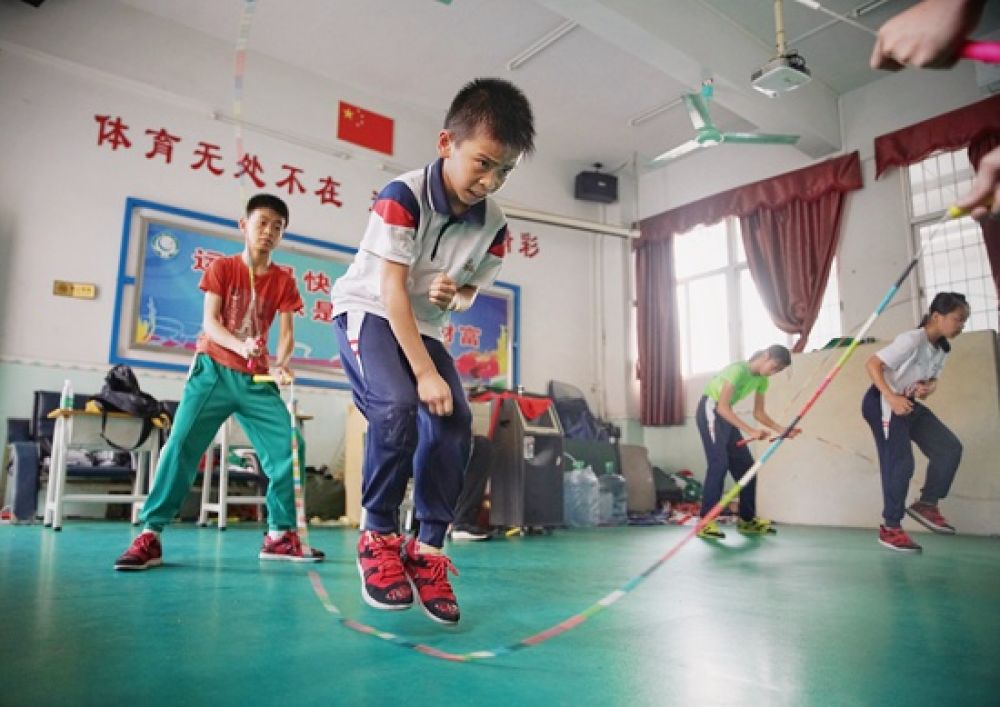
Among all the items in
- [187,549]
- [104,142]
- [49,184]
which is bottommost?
[187,549]

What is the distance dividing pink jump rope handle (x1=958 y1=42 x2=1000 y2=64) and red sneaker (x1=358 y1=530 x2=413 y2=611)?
1.39m

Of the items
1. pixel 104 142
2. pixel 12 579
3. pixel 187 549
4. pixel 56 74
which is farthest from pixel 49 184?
pixel 12 579

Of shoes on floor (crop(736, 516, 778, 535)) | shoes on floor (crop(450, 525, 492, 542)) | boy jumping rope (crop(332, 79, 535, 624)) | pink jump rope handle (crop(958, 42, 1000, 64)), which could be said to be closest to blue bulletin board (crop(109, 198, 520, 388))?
shoes on floor (crop(450, 525, 492, 542))

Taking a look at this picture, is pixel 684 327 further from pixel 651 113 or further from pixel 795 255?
pixel 651 113

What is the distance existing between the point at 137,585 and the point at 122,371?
281cm

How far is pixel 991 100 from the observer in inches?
224

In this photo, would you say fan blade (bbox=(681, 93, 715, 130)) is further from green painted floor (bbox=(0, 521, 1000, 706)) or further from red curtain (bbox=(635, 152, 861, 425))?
green painted floor (bbox=(0, 521, 1000, 706))

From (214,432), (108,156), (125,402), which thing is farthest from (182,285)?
(214,432)

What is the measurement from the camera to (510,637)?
137 cm

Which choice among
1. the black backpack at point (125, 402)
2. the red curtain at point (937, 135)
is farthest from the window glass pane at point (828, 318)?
the black backpack at point (125, 402)

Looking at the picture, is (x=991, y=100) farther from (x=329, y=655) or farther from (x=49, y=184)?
(x=49, y=184)

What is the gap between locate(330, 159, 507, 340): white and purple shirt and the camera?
1.59 m

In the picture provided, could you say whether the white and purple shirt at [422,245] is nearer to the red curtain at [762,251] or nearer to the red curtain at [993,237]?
the red curtain at [993,237]

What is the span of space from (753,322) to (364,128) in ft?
14.9
